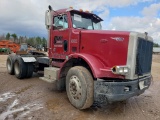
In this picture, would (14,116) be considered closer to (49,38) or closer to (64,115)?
(64,115)

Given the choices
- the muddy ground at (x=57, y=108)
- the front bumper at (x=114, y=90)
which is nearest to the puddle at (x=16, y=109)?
the muddy ground at (x=57, y=108)

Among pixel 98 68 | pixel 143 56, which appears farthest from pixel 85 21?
pixel 143 56

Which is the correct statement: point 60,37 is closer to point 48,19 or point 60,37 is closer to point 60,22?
point 60,22

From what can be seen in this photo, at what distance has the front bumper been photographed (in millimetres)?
4621

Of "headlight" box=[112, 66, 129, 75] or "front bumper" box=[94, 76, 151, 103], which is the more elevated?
"headlight" box=[112, 66, 129, 75]

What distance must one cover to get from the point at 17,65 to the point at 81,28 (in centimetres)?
458

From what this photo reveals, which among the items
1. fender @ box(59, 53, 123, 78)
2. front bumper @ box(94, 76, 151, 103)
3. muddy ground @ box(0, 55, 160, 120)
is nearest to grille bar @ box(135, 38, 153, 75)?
front bumper @ box(94, 76, 151, 103)

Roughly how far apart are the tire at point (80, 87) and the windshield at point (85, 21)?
1693 mm

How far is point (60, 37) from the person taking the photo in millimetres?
6691

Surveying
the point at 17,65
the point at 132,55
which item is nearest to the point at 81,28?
the point at 132,55

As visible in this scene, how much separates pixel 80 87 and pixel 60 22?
262cm

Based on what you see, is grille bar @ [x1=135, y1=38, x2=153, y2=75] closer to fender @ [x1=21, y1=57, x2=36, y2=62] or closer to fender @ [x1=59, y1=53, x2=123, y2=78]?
fender @ [x1=59, y1=53, x2=123, y2=78]

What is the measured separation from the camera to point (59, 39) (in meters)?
6.78

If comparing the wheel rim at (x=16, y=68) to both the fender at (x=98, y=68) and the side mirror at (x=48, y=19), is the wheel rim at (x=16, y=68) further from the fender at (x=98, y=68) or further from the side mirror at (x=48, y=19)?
the fender at (x=98, y=68)
